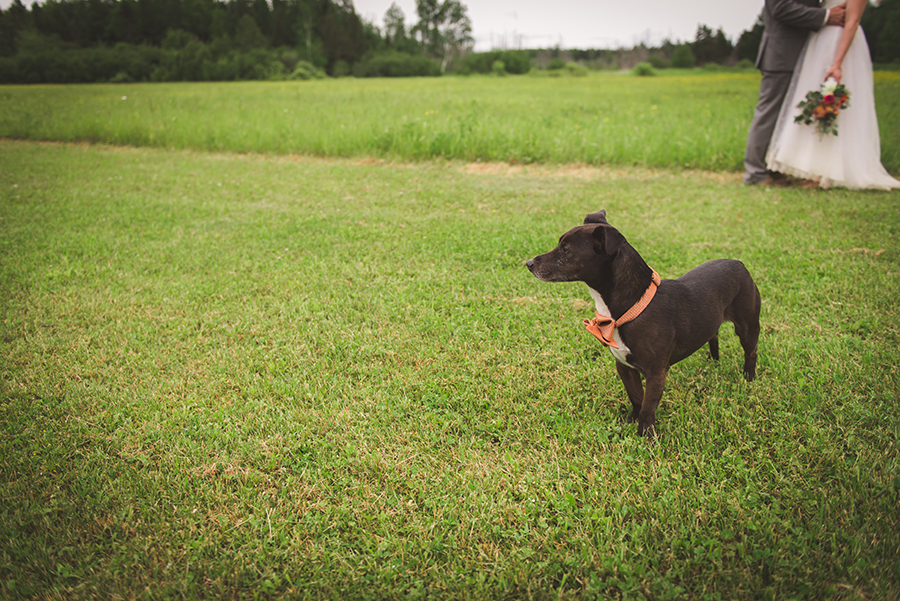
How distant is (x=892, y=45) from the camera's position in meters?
35.8

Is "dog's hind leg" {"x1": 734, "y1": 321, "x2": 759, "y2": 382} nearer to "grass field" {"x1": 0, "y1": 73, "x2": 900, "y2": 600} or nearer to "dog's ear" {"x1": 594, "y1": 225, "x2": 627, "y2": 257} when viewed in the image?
"grass field" {"x1": 0, "y1": 73, "x2": 900, "y2": 600}

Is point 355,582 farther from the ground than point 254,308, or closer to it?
closer to it

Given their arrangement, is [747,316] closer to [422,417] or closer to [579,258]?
[579,258]

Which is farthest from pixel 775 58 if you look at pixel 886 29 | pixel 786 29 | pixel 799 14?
pixel 886 29

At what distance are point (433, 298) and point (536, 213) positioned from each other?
9.40 feet

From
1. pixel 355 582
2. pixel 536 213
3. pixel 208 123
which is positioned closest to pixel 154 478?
pixel 355 582

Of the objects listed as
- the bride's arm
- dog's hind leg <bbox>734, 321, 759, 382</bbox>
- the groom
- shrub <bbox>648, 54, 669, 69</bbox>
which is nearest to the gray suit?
the groom

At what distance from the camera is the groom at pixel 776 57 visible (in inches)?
244

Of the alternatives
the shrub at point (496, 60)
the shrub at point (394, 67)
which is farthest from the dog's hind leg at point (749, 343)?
the shrub at point (394, 67)

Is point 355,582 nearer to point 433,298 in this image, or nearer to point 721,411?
point 721,411

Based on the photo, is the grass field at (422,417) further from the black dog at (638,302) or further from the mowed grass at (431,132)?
the mowed grass at (431,132)

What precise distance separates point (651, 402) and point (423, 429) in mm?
1212

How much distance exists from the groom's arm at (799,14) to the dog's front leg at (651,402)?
6.99 metres

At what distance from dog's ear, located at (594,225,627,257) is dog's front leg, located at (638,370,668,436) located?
0.66m
